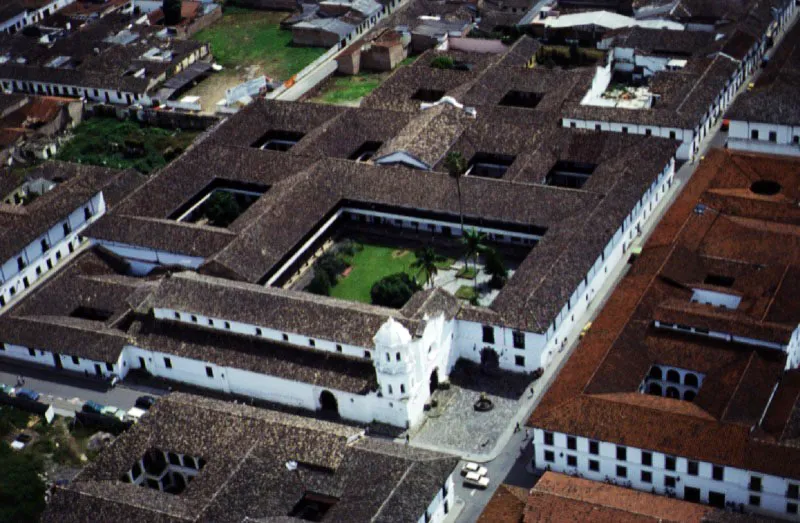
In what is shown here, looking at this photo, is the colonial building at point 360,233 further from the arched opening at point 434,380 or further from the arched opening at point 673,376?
the arched opening at point 673,376

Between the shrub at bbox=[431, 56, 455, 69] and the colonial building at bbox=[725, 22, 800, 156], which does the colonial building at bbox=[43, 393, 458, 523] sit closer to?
the colonial building at bbox=[725, 22, 800, 156]

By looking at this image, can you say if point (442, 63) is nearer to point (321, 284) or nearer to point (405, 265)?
point (405, 265)

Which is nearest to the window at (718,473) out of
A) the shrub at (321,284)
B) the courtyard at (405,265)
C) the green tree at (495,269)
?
the courtyard at (405,265)

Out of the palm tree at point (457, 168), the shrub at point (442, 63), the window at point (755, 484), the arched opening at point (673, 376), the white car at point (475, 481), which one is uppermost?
the palm tree at point (457, 168)

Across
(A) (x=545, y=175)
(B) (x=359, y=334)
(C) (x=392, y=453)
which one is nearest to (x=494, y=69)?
(A) (x=545, y=175)

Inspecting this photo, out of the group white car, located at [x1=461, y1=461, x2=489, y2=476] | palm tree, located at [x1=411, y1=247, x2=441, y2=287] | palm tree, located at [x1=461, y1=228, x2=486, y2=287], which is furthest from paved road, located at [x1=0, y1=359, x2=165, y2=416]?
palm tree, located at [x1=461, y1=228, x2=486, y2=287]
